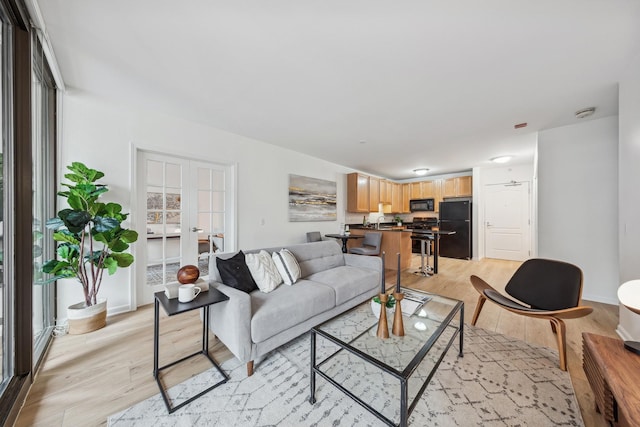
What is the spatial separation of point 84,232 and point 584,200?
5.74 m

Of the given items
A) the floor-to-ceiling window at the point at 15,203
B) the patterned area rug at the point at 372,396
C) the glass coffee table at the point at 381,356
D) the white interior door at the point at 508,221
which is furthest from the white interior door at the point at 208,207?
the white interior door at the point at 508,221

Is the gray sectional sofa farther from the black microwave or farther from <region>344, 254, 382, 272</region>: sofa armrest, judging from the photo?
the black microwave

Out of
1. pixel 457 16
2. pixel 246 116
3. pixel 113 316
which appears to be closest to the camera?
pixel 457 16

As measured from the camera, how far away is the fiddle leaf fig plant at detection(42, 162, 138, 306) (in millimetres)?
1952

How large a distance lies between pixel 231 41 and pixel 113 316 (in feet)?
9.80

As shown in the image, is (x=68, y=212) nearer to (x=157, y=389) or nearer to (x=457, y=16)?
(x=157, y=389)

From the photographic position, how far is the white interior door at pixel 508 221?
5.41 m

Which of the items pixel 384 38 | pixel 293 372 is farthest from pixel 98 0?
pixel 293 372

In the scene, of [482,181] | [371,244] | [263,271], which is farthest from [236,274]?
[482,181]

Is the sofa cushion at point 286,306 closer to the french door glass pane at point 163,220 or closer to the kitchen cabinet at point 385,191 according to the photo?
the french door glass pane at point 163,220

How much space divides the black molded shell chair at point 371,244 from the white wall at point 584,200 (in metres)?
2.38

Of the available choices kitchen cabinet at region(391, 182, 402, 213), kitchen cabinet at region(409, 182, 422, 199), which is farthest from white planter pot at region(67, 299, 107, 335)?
kitchen cabinet at region(409, 182, 422, 199)

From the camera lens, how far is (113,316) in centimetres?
249

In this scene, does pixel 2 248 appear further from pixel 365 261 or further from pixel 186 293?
pixel 365 261
